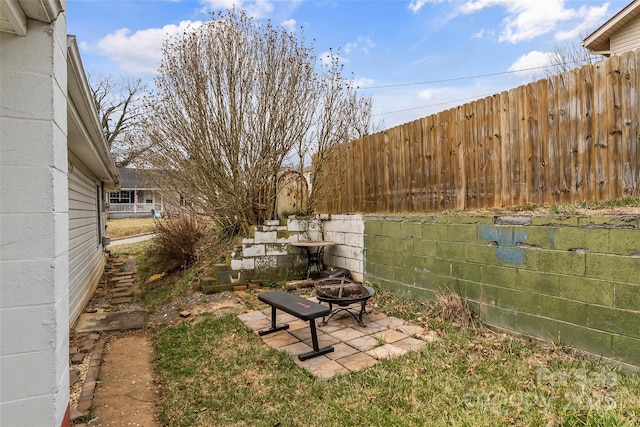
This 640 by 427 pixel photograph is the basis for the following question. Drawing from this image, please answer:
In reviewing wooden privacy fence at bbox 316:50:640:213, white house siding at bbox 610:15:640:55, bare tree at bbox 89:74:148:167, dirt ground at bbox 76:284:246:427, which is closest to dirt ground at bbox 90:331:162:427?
dirt ground at bbox 76:284:246:427

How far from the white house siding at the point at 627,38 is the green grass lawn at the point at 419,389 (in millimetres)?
8994

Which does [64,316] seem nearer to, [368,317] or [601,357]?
[368,317]

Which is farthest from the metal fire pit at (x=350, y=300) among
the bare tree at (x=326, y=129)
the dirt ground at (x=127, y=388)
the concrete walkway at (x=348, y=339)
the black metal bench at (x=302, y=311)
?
the bare tree at (x=326, y=129)

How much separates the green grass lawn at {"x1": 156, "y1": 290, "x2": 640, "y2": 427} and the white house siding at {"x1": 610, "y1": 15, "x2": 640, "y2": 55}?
29.5ft

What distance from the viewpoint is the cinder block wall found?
2914 millimetres

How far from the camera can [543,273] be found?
11.4 feet

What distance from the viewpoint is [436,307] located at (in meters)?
4.56

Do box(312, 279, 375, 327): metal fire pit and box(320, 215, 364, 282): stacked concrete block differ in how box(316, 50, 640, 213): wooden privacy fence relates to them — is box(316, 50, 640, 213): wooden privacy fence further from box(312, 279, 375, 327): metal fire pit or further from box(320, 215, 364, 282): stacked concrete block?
box(312, 279, 375, 327): metal fire pit

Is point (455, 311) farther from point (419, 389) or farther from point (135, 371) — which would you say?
point (135, 371)

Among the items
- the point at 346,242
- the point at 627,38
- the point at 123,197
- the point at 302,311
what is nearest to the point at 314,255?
the point at 346,242

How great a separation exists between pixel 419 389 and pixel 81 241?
6.67 m

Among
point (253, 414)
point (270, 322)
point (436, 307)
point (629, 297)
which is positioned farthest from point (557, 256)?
point (270, 322)

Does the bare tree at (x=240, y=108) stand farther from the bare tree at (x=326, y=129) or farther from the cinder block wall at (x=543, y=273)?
the cinder block wall at (x=543, y=273)

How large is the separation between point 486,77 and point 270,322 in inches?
524
